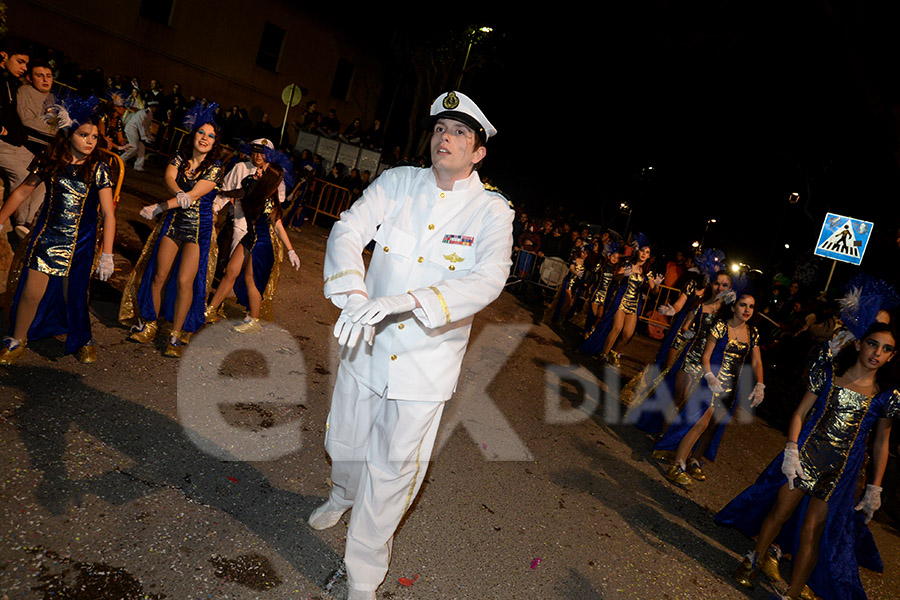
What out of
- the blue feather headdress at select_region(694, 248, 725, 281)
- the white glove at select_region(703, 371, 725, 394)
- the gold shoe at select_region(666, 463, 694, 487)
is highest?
the blue feather headdress at select_region(694, 248, 725, 281)

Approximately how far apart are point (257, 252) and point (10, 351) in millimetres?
2427

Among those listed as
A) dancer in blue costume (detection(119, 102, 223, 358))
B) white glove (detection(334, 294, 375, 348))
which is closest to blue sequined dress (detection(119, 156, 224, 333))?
dancer in blue costume (detection(119, 102, 223, 358))

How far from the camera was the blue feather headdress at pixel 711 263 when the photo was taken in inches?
282

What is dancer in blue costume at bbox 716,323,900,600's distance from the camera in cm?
397

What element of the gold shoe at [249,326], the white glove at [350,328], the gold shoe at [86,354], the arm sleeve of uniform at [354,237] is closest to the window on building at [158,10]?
the gold shoe at [249,326]

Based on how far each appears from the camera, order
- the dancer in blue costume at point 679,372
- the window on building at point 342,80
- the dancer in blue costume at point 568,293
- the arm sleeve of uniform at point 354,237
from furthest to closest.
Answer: the window on building at point 342,80
the dancer in blue costume at point 568,293
the dancer in blue costume at point 679,372
the arm sleeve of uniform at point 354,237

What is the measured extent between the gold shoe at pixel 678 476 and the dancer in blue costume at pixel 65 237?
5241 millimetres

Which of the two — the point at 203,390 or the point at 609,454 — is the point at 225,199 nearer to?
the point at 203,390

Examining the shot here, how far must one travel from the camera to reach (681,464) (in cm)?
573

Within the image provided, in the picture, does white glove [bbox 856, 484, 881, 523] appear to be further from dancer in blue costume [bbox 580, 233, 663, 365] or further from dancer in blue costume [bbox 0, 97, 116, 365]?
dancer in blue costume [bbox 0, 97, 116, 365]

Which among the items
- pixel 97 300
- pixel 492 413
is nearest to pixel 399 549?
pixel 492 413

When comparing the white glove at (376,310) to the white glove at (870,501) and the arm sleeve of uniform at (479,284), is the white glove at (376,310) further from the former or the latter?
the white glove at (870,501)

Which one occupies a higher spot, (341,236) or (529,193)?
(529,193)

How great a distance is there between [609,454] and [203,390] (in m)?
3.90
